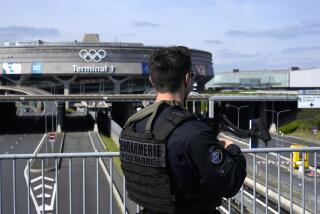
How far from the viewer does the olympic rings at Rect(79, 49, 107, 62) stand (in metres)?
97.9

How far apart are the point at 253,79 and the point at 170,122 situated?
Answer: 515ft

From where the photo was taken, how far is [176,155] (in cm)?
296

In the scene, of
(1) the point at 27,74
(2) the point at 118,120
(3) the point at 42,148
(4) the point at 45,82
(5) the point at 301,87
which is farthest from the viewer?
(5) the point at 301,87

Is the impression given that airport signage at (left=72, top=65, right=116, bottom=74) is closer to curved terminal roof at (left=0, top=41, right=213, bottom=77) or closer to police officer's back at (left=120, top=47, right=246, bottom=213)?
curved terminal roof at (left=0, top=41, right=213, bottom=77)

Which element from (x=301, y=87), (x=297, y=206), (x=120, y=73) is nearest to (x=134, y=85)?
(x=120, y=73)

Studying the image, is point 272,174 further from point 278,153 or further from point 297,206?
point 278,153

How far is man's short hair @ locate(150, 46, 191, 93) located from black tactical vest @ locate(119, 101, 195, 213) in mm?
117

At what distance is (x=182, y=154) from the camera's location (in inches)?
116

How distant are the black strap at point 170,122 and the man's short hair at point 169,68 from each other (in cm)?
18

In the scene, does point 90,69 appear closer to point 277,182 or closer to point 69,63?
point 69,63

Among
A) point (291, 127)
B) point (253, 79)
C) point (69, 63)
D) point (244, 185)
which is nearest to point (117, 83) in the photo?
point (69, 63)

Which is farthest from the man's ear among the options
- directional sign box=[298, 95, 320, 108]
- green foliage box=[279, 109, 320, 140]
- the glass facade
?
the glass facade

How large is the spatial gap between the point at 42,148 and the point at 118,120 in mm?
38786

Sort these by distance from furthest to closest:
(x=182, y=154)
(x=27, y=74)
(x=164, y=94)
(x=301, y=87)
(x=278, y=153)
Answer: (x=301, y=87)
(x=27, y=74)
(x=278, y=153)
(x=164, y=94)
(x=182, y=154)
